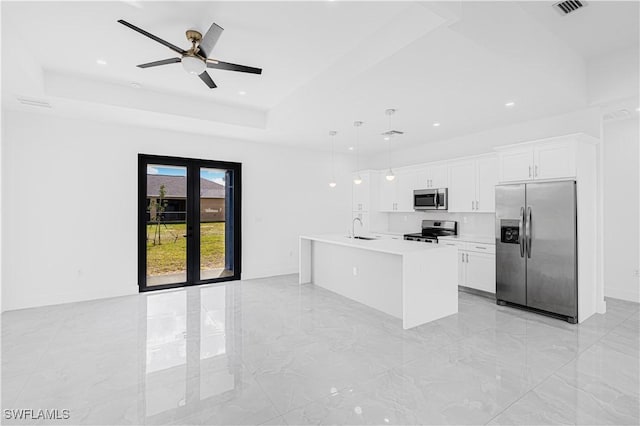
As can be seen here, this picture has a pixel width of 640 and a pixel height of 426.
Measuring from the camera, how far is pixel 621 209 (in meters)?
4.63

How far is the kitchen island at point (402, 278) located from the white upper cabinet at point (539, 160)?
1.44 metres

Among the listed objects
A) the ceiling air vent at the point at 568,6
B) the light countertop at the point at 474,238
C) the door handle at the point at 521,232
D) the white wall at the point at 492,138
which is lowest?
the light countertop at the point at 474,238

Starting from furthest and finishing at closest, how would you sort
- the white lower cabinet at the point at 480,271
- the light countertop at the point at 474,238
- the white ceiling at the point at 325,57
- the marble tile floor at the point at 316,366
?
the light countertop at the point at 474,238 → the white lower cabinet at the point at 480,271 → the white ceiling at the point at 325,57 → the marble tile floor at the point at 316,366

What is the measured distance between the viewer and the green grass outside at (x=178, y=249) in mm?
5363

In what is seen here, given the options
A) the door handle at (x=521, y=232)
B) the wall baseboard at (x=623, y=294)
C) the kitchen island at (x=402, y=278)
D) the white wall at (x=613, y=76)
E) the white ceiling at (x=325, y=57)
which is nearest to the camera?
the white ceiling at (x=325, y=57)

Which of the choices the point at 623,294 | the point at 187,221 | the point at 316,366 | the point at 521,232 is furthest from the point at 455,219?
the point at 187,221

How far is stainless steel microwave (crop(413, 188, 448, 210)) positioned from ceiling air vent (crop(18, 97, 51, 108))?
6098 mm

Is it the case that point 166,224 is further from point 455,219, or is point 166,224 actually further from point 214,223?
point 455,219

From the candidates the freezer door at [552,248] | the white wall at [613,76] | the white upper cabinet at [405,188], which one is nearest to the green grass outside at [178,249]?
the white upper cabinet at [405,188]

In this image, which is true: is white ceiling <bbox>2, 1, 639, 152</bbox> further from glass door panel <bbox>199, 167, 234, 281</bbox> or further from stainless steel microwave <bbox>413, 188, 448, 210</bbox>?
stainless steel microwave <bbox>413, 188, 448, 210</bbox>

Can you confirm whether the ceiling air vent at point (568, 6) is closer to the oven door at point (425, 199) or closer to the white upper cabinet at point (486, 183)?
the white upper cabinet at point (486, 183)

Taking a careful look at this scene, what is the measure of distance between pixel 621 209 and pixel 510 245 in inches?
78.2

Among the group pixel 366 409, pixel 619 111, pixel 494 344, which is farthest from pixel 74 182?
pixel 619 111

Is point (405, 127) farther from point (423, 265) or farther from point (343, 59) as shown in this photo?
point (423, 265)
